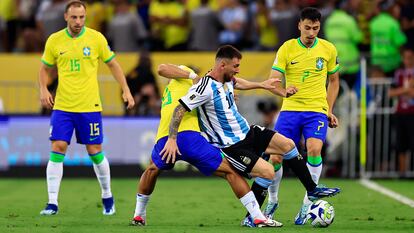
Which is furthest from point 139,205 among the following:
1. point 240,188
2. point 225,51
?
point 225,51

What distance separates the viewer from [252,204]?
11.9m

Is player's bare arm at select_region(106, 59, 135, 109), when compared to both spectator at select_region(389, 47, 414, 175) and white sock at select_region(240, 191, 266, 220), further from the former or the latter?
spectator at select_region(389, 47, 414, 175)

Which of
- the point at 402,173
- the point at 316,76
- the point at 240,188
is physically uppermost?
the point at 316,76

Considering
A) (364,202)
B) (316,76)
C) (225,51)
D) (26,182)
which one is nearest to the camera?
(225,51)

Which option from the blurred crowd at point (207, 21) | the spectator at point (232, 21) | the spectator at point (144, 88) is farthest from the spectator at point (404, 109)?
the spectator at point (144, 88)

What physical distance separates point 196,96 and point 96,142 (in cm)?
272

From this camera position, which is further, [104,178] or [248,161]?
[104,178]

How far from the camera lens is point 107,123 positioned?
69.7 ft

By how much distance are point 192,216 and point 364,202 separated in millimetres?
3185

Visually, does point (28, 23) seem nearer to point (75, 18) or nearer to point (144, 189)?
point (75, 18)

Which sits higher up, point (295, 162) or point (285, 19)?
point (285, 19)

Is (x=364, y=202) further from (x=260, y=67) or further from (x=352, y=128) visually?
(x=260, y=67)

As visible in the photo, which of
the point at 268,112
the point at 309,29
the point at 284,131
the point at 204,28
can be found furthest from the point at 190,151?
the point at 204,28

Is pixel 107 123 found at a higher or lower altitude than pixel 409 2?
lower
